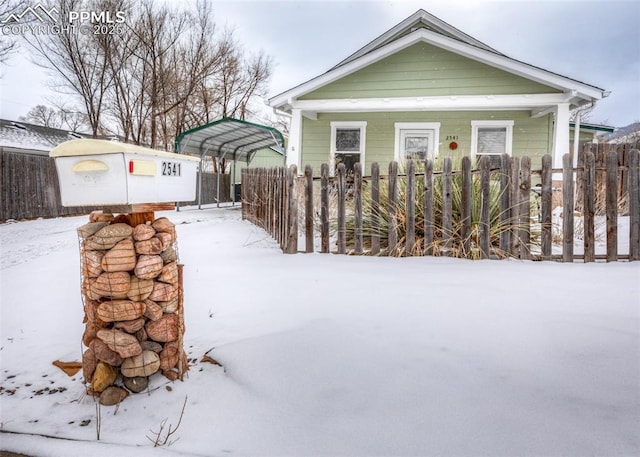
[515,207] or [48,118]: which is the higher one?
[48,118]

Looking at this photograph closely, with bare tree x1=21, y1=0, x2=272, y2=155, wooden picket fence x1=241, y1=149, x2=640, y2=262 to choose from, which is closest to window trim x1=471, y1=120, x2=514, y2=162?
wooden picket fence x1=241, y1=149, x2=640, y2=262

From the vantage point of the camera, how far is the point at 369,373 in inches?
75.4

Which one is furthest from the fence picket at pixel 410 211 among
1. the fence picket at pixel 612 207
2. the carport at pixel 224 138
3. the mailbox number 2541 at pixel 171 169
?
the carport at pixel 224 138

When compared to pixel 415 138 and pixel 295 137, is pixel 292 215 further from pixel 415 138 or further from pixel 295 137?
pixel 415 138

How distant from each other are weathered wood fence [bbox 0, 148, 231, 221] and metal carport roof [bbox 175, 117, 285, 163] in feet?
12.1

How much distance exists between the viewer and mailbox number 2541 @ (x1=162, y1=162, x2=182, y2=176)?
2.12m

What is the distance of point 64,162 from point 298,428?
1.58 meters

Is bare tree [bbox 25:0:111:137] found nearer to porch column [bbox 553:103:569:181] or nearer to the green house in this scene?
the green house

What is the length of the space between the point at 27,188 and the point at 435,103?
10.8 metres

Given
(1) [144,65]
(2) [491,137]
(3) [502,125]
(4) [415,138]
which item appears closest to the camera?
(3) [502,125]

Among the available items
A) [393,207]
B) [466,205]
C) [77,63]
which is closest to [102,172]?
[393,207]

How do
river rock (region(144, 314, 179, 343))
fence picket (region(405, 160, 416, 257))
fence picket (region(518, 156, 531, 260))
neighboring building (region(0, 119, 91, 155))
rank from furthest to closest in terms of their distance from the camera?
1. neighboring building (region(0, 119, 91, 155))
2. fence picket (region(405, 160, 416, 257))
3. fence picket (region(518, 156, 531, 260))
4. river rock (region(144, 314, 179, 343))

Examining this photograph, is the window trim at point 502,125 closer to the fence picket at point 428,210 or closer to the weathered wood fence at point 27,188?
the fence picket at point 428,210

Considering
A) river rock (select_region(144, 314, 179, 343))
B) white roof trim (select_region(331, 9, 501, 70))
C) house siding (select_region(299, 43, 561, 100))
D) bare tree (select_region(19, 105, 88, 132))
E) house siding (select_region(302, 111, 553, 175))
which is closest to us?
river rock (select_region(144, 314, 179, 343))
